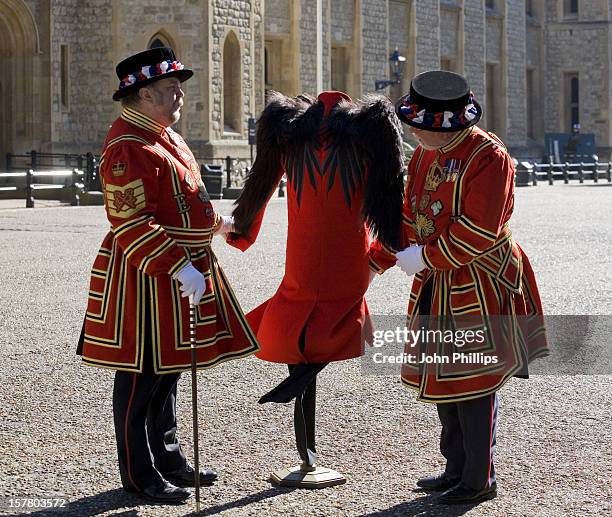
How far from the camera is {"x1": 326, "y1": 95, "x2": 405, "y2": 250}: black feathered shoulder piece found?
477 cm

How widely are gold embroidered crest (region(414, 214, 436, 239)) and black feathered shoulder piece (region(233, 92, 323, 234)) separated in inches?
18.8

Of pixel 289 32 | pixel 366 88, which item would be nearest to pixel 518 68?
pixel 366 88

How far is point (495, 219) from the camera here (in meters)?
4.61

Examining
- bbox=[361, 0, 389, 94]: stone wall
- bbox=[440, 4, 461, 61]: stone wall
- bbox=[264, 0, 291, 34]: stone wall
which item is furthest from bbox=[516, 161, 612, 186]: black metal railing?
bbox=[264, 0, 291, 34]: stone wall

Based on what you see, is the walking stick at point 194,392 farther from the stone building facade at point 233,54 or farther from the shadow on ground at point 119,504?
the stone building facade at point 233,54

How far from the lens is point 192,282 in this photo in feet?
15.0

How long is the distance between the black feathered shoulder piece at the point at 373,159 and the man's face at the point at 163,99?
0.56 meters

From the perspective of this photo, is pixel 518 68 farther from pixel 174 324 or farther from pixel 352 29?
pixel 174 324

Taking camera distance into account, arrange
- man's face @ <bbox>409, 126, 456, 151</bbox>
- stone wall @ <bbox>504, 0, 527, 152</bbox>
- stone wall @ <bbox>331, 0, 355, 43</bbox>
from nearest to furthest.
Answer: man's face @ <bbox>409, 126, 456, 151</bbox>
stone wall @ <bbox>331, 0, 355, 43</bbox>
stone wall @ <bbox>504, 0, 527, 152</bbox>

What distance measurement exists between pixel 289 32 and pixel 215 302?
29099 mm

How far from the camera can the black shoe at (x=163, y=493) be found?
470cm

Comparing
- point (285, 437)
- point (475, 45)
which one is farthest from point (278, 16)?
point (285, 437)

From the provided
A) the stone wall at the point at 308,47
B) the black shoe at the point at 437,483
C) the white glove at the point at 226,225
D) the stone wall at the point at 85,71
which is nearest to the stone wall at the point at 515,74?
the stone wall at the point at 308,47

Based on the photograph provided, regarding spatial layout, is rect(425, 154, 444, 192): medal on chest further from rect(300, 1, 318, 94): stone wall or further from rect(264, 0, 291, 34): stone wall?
rect(300, 1, 318, 94): stone wall
